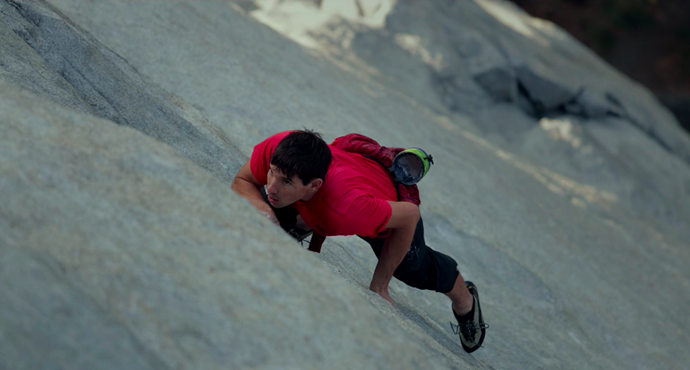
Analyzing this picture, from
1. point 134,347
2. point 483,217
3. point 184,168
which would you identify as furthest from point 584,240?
point 134,347

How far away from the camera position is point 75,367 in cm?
163

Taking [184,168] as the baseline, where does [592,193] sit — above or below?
below

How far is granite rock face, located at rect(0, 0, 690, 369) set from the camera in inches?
69.5

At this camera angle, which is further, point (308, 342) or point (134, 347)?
point (308, 342)

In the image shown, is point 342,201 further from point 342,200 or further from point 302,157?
point 302,157

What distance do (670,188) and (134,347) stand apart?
7830 mm

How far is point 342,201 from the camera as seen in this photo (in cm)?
254

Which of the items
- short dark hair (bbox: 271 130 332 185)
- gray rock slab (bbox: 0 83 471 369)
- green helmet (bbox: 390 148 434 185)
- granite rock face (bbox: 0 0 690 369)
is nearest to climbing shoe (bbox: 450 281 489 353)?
granite rock face (bbox: 0 0 690 369)

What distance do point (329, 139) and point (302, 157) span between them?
261 cm

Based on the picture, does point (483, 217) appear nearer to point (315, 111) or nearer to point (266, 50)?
point (315, 111)

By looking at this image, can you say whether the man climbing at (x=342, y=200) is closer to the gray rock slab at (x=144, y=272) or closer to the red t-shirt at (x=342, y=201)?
the red t-shirt at (x=342, y=201)

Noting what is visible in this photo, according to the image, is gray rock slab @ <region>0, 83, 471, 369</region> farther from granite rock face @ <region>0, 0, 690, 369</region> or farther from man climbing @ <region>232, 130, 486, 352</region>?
man climbing @ <region>232, 130, 486, 352</region>

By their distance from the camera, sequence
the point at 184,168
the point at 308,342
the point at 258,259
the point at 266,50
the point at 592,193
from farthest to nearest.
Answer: the point at 592,193 < the point at 266,50 < the point at 184,168 < the point at 258,259 < the point at 308,342

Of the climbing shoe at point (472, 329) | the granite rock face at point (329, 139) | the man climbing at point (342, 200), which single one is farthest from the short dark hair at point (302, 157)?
the climbing shoe at point (472, 329)
